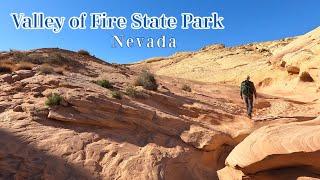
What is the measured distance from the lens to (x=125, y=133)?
Result: 10.7m

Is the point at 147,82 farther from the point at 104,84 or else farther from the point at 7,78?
the point at 7,78

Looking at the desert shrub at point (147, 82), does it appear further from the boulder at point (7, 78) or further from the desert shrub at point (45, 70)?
the boulder at point (7, 78)

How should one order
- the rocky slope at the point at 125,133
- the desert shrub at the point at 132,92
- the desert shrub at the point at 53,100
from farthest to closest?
the desert shrub at the point at 132,92 < the desert shrub at the point at 53,100 < the rocky slope at the point at 125,133

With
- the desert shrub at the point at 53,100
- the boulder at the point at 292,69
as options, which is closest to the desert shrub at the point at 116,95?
the desert shrub at the point at 53,100

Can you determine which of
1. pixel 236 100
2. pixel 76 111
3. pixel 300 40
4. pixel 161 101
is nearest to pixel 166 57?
pixel 300 40

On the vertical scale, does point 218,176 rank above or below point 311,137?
below

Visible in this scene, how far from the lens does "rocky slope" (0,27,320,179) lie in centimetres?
866

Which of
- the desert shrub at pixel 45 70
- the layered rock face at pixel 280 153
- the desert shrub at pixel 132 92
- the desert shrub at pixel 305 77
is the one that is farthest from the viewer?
the desert shrub at pixel 305 77

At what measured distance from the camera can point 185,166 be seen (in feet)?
33.2

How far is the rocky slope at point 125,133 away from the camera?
8.66 metres

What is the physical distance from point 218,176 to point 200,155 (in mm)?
819

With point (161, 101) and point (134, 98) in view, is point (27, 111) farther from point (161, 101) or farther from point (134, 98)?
point (161, 101)

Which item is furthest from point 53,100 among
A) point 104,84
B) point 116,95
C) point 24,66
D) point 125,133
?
point 24,66

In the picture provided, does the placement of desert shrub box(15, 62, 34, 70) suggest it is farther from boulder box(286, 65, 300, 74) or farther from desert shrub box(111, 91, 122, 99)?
boulder box(286, 65, 300, 74)
